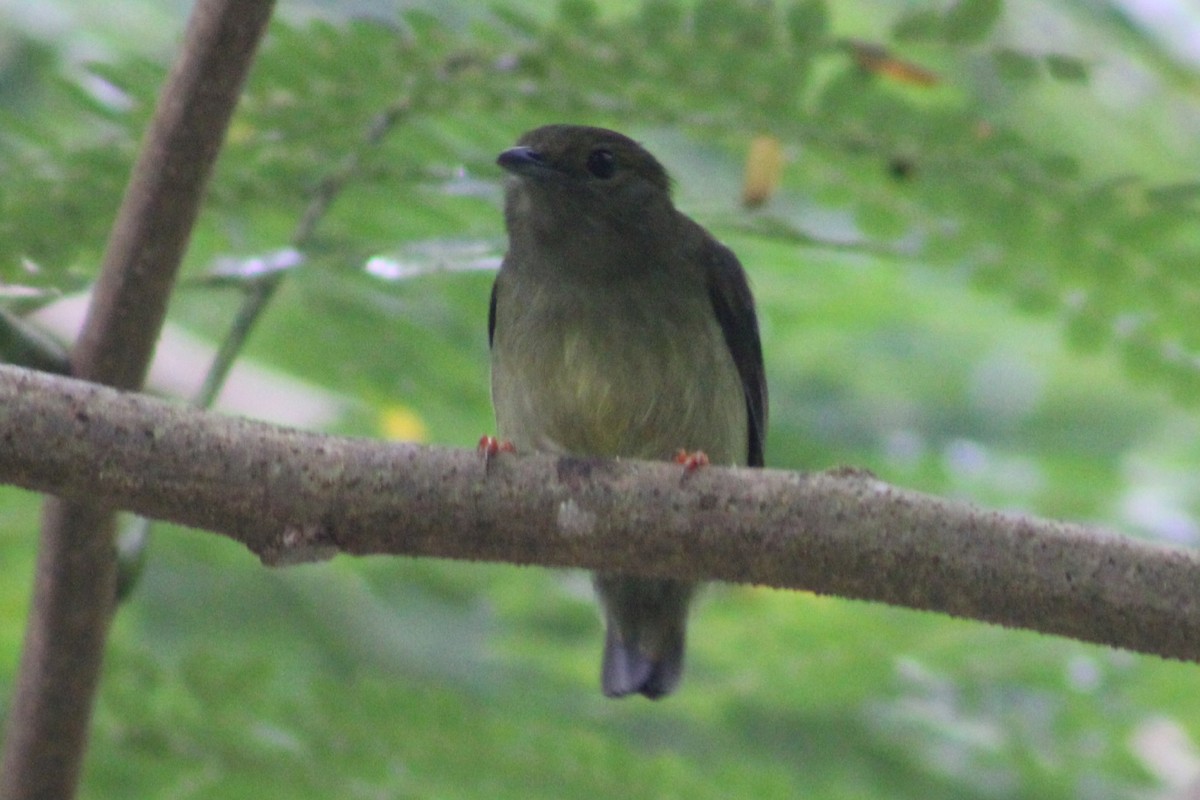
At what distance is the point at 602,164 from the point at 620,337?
0.57m

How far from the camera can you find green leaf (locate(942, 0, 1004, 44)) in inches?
136

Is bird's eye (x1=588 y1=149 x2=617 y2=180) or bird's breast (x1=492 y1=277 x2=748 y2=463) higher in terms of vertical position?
bird's eye (x1=588 y1=149 x2=617 y2=180)

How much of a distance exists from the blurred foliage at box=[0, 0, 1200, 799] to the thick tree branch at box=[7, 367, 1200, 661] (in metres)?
0.82

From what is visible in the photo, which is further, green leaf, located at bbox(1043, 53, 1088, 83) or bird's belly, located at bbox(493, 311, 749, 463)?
bird's belly, located at bbox(493, 311, 749, 463)

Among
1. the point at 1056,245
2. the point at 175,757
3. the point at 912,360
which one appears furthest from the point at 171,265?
the point at 912,360

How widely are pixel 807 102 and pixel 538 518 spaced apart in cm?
176

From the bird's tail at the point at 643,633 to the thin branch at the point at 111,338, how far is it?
1.36 meters

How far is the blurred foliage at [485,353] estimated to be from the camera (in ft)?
11.5

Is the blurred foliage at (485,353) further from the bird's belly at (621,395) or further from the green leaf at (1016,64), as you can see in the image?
the bird's belly at (621,395)

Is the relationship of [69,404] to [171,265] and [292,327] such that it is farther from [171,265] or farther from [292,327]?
[292,327]

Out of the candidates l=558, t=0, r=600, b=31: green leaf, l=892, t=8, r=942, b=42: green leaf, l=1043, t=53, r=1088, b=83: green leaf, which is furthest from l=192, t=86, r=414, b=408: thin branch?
l=1043, t=53, r=1088, b=83: green leaf

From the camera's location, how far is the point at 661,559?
2504 millimetres

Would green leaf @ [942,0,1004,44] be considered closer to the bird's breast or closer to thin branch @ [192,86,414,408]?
the bird's breast

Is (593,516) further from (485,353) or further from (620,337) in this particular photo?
(485,353)
